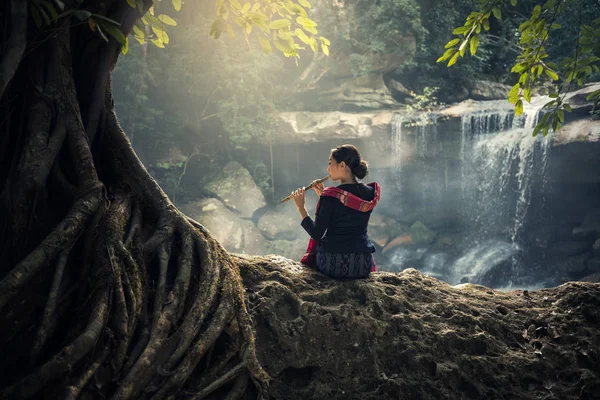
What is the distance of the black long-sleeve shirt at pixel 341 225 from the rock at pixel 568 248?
11252 mm

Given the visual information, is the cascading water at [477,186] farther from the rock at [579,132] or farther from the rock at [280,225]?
the rock at [280,225]

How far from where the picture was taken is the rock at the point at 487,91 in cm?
1581

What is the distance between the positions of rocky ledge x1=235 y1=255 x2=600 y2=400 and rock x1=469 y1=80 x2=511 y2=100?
14.1 metres

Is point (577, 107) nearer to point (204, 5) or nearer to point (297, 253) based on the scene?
point (297, 253)

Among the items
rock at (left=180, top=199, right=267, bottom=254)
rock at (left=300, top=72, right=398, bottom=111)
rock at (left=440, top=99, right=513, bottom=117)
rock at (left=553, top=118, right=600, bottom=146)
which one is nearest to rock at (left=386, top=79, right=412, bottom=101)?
rock at (left=300, top=72, right=398, bottom=111)

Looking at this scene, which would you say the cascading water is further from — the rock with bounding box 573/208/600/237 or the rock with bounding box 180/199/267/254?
the rock with bounding box 180/199/267/254

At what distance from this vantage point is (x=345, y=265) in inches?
126

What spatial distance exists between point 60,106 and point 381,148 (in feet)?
42.1

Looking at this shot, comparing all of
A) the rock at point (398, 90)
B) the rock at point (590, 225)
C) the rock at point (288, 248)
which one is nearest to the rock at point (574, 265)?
the rock at point (590, 225)

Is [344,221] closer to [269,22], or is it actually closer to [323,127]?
[269,22]

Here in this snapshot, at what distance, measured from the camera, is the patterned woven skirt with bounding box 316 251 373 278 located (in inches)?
126

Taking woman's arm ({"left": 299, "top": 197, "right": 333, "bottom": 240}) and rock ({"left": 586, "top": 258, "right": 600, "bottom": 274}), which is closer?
woman's arm ({"left": 299, "top": 197, "right": 333, "bottom": 240})

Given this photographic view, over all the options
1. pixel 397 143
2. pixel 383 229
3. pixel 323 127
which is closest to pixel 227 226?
pixel 323 127

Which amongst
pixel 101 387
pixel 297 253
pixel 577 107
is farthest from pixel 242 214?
pixel 101 387
